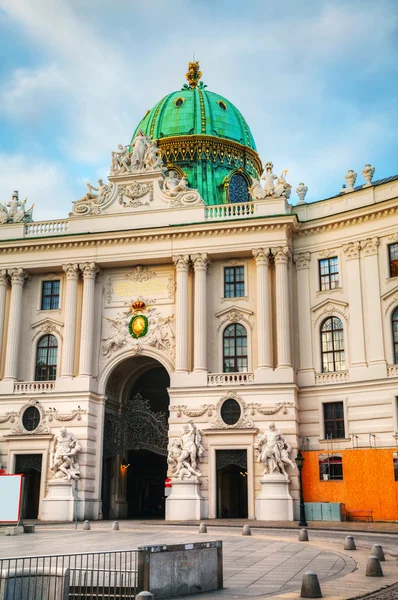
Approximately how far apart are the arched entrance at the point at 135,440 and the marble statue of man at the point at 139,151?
12.7 m

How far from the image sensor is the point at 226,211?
44.8 m

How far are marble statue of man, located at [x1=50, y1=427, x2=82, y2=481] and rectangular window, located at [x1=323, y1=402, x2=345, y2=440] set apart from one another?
14441 mm

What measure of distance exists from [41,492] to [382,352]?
70.4 feet

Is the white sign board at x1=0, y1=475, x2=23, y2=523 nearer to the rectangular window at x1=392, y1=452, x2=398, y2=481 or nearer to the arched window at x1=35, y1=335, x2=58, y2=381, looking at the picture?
the arched window at x1=35, y1=335, x2=58, y2=381

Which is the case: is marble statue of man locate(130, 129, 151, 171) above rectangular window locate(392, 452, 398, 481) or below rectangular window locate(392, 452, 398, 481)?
above

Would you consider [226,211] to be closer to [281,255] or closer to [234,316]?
[281,255]


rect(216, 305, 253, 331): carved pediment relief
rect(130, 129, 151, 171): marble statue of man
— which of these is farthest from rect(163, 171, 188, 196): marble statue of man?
rect(216, 305, 253, 331): carved pediment relief

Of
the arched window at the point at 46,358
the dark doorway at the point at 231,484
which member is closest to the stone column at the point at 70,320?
the arched window at the point at 46,358

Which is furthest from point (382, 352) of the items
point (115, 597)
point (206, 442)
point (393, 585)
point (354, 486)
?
point (115, 597)

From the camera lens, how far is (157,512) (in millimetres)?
49938

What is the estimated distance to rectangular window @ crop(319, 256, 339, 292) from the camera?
42.7 metres

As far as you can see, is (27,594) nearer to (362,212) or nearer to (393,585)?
(393,585)

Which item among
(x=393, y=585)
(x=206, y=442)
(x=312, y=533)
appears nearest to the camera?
(x=393, y=585)

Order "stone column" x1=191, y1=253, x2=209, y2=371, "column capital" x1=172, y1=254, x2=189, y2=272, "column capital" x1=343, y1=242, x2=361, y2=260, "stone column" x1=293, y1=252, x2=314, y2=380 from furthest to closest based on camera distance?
1. "column capital" x1=172, y1=254, x2=189, y2=272
2. "stone column" x1=191, y1=253, x2=209, y2=371
3. "stone column" x1=293, y1=252, x2=314, y2=380
4. "column capital" x1=343, y1=242, x2=361, y2=260
